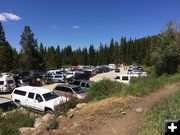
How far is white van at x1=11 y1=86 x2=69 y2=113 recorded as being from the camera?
1848 centimetres

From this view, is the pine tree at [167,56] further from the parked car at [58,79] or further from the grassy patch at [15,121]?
the grassy patch at [15,121]

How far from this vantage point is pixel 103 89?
17.5 metres

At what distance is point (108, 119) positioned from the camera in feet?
36.5

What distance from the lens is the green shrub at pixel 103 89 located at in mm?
17016

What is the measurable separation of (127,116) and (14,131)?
4558mm

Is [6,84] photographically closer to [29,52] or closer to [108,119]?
[108,119]

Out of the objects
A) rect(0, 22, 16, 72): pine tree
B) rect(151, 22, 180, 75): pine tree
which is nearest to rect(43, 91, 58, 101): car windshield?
rect(151, 22, 180, 75): pine tree

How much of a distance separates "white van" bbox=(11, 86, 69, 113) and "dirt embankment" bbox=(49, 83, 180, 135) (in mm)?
5823

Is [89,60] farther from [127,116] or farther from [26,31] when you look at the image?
[127,116]

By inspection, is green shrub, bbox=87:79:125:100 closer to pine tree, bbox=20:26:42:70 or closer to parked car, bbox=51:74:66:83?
parked car, bbox=51:74:66:83

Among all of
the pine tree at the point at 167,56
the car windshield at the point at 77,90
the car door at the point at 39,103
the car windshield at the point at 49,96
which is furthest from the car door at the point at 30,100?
the pine tree at the point at 167,56

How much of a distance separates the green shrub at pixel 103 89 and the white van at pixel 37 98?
6.79ft

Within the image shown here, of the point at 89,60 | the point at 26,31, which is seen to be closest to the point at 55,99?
the point at 26,31

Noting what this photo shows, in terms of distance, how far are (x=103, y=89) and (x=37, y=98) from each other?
4978 millimetres
